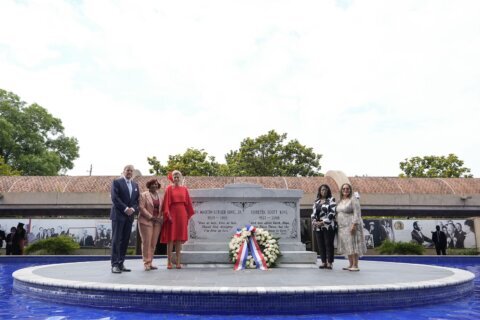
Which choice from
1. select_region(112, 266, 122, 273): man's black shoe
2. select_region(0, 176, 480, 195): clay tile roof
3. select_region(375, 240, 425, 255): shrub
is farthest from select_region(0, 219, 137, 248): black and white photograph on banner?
A: select_region(375, 240, 425, 255): shrub

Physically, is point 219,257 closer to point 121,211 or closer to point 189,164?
point 121,211

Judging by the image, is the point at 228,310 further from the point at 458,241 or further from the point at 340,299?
the point at 458,241

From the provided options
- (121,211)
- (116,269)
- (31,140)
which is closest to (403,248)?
(116,269)

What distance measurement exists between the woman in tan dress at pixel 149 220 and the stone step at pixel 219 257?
1.02 meters

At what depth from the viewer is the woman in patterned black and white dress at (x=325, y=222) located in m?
8.30

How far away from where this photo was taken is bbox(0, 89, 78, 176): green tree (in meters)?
35.4

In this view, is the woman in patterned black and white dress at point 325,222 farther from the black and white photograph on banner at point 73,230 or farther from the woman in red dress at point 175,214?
the black and white photograph on banner at point 73,230

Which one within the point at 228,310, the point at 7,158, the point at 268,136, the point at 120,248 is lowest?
the point at 228,310

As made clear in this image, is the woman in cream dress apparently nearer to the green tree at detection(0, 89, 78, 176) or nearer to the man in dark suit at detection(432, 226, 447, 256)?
the man in dark suit at detection(432, 226, 447, 256)

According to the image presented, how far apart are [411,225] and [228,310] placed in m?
15.5

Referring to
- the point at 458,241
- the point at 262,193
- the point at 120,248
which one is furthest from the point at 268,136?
the point at 120,248

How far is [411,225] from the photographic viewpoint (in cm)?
1830

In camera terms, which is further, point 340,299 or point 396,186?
point 396,186

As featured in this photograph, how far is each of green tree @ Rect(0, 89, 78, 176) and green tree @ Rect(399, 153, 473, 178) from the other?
35.0 meters
